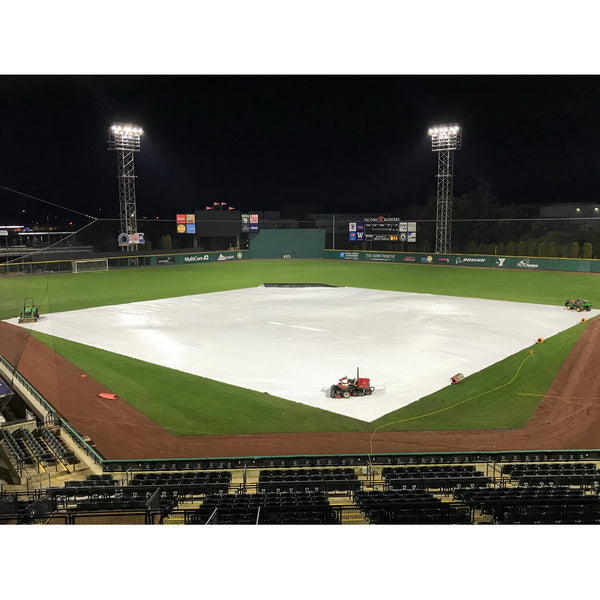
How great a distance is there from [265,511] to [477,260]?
59.3 meters

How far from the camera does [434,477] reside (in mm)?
12352

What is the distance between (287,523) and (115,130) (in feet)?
197

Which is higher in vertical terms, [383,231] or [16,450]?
[383,231]

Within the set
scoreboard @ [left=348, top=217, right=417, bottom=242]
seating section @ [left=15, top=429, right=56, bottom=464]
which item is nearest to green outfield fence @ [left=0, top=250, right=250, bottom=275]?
scoreboard @ [left=348, top=217, right=417, bottom=242]

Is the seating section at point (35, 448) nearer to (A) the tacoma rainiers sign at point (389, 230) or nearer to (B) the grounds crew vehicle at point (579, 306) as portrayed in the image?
(B) the grounds crew vehicle at point (579, 306)

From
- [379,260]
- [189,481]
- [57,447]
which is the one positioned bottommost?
[57,447]

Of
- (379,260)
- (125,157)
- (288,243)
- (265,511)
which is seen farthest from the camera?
(288,243)

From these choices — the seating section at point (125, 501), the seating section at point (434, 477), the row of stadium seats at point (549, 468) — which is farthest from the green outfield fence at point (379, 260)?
the row of stadium seats at point (549, 468)

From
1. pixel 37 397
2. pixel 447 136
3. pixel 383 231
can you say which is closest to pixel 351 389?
pixel 37 397

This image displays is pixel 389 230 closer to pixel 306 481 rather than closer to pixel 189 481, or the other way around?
pixel 306 481

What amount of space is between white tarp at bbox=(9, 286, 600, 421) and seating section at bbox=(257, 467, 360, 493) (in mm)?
4697

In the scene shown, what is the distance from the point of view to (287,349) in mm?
24672

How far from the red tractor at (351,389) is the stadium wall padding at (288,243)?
2366 inches

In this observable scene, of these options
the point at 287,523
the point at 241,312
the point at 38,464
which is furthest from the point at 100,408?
the point at 241,312
